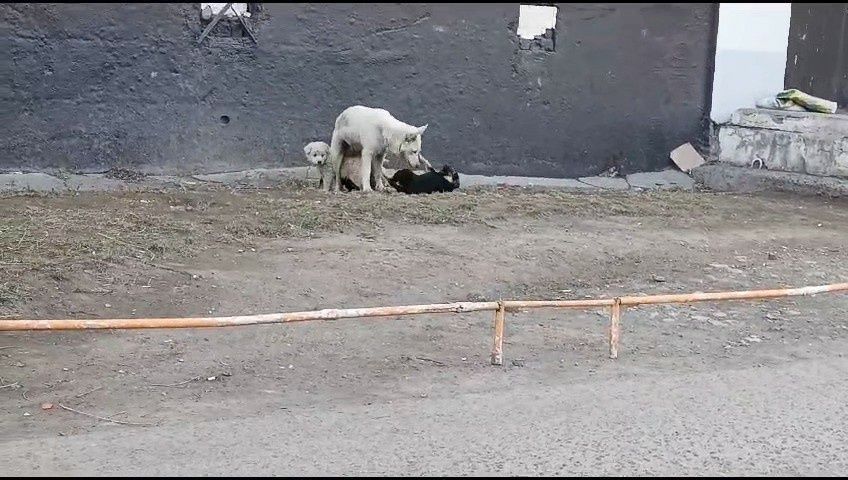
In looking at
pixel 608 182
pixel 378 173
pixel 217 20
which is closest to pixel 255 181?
pixel 378 173

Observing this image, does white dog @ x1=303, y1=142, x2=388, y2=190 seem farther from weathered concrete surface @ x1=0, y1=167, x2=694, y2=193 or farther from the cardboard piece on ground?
the cardboard piece on ground

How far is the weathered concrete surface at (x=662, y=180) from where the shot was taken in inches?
539

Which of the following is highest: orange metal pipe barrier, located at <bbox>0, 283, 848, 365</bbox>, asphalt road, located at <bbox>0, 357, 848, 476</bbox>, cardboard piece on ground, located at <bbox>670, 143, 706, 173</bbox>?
cardboard piece on ground, located at <bbox>670, 143, 706, 173</bbox>

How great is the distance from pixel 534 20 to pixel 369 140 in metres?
3.85

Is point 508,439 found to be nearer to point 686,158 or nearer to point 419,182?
point 419,182

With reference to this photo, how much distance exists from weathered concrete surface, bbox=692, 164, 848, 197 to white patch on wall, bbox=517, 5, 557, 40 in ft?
10.2

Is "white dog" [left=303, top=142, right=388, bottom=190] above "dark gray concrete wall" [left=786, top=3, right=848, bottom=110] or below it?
below

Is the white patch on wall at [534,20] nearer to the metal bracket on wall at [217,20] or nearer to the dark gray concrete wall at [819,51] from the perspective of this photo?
the metal bracket on wall at [217,20]

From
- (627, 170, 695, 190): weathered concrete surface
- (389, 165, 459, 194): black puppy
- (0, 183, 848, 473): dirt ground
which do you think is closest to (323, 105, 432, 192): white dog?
(389, 165, 459, 194): black puppy

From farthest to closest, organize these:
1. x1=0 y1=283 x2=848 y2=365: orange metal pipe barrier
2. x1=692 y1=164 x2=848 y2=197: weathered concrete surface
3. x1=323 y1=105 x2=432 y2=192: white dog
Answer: x1=692 y1=164 x2=848 y2=197: weathered concrete surface < x1=323 y1=105 x2=432 y2=192: white dog < x1=0 y1=283 x2=848 y2=365: orange metal pipe barrier

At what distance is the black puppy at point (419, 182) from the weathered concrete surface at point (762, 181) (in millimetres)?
4476

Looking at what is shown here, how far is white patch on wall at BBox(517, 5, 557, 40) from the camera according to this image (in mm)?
13320

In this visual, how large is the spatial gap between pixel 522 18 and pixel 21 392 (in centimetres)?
961

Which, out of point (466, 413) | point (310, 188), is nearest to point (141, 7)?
point (310, 188)
